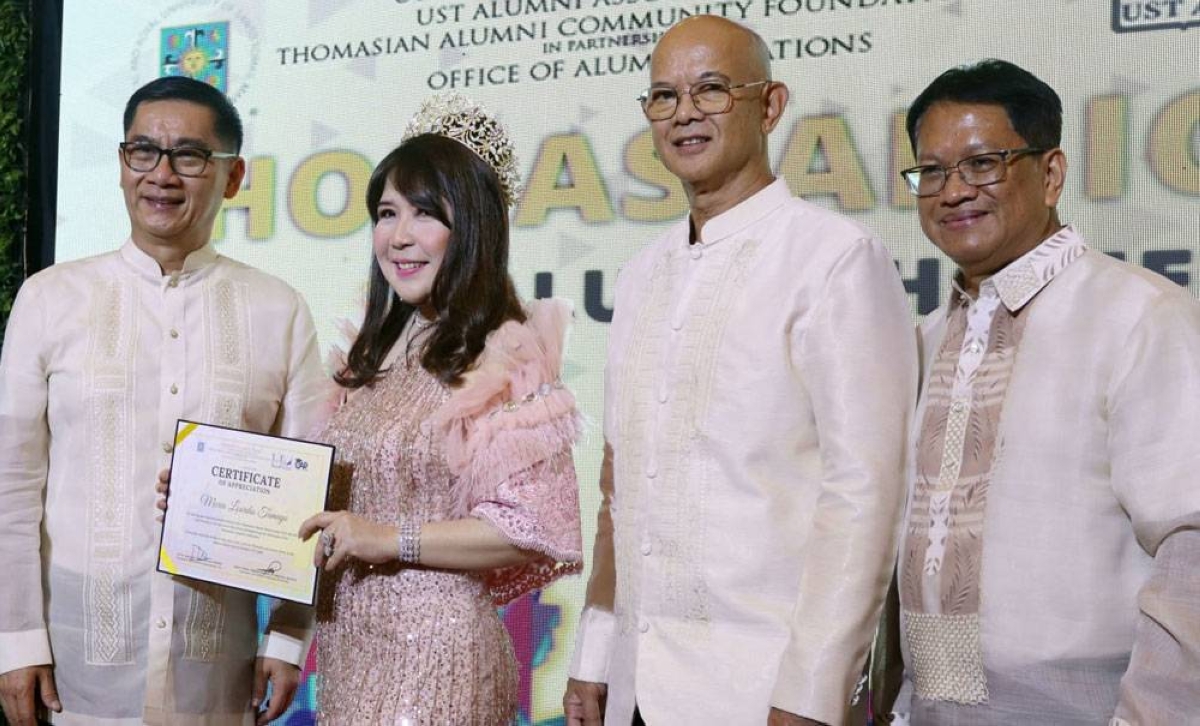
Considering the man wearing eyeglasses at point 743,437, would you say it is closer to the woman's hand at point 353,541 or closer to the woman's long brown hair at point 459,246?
the woman's long brown hair at point 459,246

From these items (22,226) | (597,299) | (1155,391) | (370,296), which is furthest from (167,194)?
(1155,391)

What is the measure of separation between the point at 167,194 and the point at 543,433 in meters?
1.06

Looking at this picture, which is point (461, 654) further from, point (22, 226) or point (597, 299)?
point (22, 226)

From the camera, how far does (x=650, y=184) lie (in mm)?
3469

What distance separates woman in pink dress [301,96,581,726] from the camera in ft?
7.43

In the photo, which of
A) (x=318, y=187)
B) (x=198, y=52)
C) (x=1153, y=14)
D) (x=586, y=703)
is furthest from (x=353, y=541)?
(x=198, y=52)

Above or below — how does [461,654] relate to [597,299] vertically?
below

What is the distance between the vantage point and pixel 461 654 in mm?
2285

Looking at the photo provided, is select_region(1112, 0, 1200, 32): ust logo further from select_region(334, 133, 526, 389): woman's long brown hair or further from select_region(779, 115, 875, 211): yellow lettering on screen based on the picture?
select_region(334, 133, 526, 389): woman's long brown hair

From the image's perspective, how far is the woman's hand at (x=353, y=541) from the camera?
226 cm

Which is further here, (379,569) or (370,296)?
(370,296)

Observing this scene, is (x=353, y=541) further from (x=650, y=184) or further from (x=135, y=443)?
(x=650, y=184)

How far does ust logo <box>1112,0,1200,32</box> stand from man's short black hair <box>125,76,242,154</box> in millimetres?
1928
